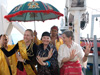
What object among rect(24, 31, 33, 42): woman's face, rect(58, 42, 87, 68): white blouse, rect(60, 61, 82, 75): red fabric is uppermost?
rect(24, 31, 33, 42): woman's face

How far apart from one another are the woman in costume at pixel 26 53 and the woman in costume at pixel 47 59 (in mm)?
193

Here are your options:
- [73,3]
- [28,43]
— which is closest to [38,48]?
[28,43]

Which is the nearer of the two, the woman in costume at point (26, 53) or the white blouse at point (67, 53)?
the white blouse at point (67, 53)

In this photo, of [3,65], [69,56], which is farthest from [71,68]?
[3,65]

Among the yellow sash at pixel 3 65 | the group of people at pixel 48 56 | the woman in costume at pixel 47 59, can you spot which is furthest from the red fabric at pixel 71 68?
the yellow sash at pixel 3 65

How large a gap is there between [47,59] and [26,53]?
0.45m

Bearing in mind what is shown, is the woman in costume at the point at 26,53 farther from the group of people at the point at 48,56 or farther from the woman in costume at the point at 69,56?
the woman in costume at the point at 69,56

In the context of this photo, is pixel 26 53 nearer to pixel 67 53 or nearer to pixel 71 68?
pixel 67 53

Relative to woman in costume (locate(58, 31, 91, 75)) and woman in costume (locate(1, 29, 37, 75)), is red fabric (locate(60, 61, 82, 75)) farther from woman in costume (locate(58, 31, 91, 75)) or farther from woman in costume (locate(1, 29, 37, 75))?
woman in costume (locate(1, 29, 37, 75))

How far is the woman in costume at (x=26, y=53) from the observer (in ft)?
8.13

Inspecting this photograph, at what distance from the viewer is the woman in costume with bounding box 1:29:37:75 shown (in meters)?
2.48

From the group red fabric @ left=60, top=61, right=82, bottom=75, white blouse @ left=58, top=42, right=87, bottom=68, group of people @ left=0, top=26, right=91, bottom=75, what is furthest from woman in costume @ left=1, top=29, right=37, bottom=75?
red fabric @ left=60, top=61, right=82, bottom=75

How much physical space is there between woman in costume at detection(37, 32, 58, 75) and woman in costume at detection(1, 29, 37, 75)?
193mm

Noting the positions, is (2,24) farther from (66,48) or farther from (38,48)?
(66,48)
